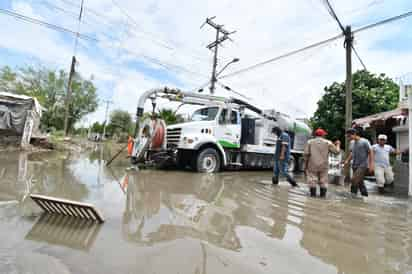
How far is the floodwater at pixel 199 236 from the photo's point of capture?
1.87m

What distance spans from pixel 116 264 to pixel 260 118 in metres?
8.82

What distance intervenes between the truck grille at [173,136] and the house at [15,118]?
8977 millimetres

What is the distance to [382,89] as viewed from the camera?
639 inches

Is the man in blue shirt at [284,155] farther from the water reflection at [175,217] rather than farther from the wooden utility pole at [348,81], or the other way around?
the wooden utility pole at [348,81]

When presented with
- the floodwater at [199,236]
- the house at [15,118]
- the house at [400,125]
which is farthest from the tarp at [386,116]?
the house at [15,118]

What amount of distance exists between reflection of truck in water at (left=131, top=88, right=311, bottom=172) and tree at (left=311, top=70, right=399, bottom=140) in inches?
382

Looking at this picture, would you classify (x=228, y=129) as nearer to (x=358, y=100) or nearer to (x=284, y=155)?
(x=284, y=155)

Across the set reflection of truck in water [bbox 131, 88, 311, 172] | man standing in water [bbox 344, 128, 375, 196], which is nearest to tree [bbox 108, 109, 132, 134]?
reflection of truck in water [bbox 131, 88, 311, 172]

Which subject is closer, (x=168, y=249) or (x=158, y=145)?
(x=168, y=249)

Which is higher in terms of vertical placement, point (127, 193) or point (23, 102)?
point (23, 102)

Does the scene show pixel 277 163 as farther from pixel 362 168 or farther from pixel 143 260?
pixel 143 260

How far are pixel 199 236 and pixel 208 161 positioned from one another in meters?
5.49

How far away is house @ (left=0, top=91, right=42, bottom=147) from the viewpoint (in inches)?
458

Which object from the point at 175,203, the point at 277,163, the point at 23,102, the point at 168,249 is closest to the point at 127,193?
the point at 175,203
